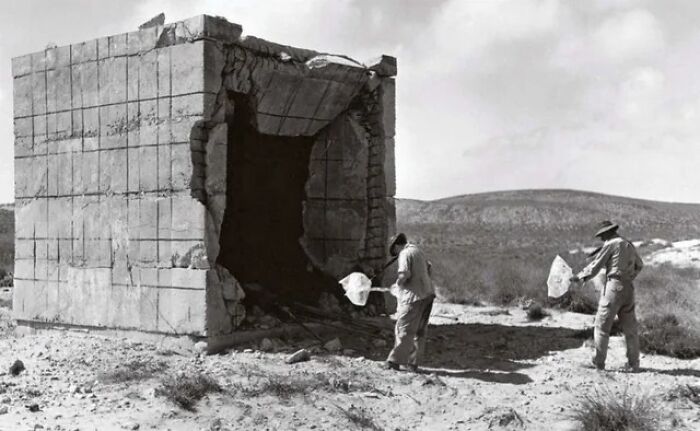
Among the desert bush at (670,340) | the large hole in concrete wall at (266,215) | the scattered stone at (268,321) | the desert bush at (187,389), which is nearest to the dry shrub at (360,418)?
the desert bush at (187,389)

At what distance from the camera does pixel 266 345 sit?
9.52 m

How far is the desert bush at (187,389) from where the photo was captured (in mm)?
7387

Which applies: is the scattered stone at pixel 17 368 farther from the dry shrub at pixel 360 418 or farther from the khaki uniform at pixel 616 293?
the khaki uniform at pixel 616 293

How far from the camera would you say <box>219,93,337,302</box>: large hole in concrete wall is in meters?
10.8

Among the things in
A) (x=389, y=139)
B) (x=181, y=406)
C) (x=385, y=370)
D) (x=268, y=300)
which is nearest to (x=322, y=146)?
(x=389, y=139)

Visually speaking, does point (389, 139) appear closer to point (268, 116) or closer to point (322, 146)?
point (322, 146)

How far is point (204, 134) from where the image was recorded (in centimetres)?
934

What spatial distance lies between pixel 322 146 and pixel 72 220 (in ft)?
11.0

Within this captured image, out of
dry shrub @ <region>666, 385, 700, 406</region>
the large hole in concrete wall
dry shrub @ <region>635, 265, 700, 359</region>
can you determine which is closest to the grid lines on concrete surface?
the large hole in concrete wall

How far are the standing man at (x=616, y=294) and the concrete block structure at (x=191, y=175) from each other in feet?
10.5

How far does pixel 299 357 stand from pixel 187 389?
174cm

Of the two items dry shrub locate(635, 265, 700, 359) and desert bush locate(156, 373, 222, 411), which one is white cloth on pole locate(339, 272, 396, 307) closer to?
desert bush locate(156, 373, 222, 411)

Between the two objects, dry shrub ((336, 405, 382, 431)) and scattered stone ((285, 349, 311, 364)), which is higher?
scattered stone ((285, 349, 311, 364))

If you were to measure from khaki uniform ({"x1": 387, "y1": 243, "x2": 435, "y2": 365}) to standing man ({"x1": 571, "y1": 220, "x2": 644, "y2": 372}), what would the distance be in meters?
1.70
